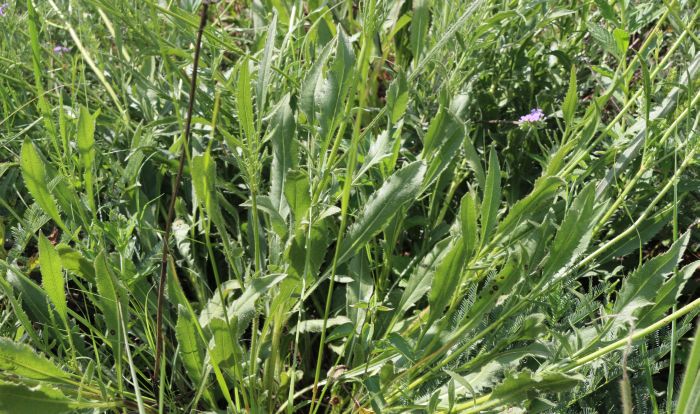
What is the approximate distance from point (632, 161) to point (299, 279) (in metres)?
0.73

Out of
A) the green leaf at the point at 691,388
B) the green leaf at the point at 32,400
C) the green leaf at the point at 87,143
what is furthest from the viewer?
the green leaf at the point at 87,143

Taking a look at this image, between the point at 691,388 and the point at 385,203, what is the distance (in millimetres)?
549

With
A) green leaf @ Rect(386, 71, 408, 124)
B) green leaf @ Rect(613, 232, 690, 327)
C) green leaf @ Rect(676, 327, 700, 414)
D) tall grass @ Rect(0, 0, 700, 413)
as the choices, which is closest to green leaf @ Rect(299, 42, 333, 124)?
tall grass @ Rect(0, 0, 700, 413)

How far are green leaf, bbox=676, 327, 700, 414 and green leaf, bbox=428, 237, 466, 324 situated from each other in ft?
1.31

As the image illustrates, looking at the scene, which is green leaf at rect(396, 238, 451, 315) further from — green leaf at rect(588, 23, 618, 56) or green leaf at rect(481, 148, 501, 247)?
green leaf at rect(588, 23, 618, 56)

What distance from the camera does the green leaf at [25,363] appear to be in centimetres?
105

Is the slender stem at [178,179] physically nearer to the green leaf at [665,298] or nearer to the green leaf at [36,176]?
the green leaf at [36,176]

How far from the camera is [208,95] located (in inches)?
62.7

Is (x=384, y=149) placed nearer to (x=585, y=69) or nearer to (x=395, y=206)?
(x=395, y=206)

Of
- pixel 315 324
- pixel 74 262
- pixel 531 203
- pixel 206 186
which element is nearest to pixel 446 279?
pixel 531 203

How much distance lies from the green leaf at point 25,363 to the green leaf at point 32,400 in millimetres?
30

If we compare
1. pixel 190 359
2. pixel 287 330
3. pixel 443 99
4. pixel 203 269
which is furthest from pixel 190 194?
pixel 443 99

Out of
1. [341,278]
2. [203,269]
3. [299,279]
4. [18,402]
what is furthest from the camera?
[203,269]

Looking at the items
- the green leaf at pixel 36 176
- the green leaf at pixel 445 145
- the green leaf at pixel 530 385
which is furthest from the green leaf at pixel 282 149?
the green leaf at pixel 530 385
